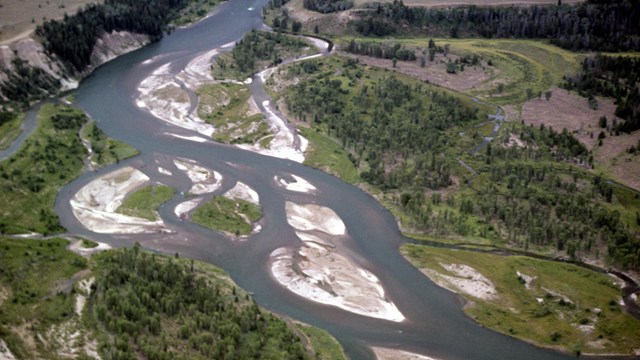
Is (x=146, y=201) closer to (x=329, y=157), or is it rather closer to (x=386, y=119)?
(x=329, y=157)

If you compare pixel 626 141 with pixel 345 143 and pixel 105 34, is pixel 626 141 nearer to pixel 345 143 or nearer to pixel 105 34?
pixel 345 143

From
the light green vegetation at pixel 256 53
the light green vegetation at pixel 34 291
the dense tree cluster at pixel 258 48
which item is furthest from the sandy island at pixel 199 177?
the dense tree cluster at pixel 258 48

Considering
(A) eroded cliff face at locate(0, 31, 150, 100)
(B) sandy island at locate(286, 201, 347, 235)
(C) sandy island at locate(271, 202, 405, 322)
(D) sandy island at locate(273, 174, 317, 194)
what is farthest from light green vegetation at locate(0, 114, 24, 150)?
(C) sandy island at locate(271, 202, 405, 322)

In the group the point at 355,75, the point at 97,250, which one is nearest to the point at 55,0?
the point at 355,75

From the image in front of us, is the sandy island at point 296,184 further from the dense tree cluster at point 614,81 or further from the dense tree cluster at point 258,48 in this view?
the dense tree cluster at point 614,81

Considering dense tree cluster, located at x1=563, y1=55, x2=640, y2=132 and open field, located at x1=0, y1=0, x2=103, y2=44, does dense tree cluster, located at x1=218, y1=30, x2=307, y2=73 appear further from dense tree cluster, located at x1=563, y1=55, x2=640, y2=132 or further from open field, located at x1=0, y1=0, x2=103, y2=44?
dense tree cluster, located at x1=563, y1=55, x2=640, y2=132

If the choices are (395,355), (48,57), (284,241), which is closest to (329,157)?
(284,241)
